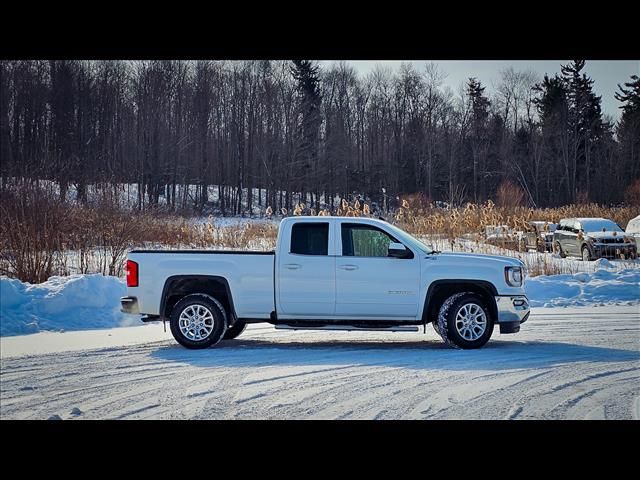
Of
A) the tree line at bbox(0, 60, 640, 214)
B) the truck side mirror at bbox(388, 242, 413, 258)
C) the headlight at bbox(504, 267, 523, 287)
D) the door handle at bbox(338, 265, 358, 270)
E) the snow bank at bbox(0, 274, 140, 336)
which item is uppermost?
the tree line at bbox(0, 60, 640, 214)

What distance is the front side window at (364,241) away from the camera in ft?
34.8

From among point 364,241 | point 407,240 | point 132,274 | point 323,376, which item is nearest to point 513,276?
point 407,240

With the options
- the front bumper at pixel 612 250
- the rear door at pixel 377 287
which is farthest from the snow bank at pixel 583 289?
the rear door at pixel 377 287

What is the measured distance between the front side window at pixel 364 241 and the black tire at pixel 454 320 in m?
1.24

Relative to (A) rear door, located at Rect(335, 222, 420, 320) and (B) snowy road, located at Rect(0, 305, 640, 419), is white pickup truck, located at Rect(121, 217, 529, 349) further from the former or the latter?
(B) snowy road, located at Rect(0, 305, 640, 419)

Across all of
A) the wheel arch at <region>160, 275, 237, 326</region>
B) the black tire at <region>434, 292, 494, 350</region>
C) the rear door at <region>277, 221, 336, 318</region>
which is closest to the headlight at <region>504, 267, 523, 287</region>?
the black tire at <region>434, 292, 494, 350</region>

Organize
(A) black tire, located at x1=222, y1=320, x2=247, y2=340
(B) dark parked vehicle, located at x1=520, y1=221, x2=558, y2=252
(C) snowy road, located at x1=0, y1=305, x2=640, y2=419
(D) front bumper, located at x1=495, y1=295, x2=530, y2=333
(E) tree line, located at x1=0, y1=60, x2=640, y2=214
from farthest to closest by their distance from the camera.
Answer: (E) tree line, located at x1=0, y1=60, x2=640, y2=214 → (B) dark parked vehicle, located at x1=520, y1=221, x2=558, y2=252 → (A) black tire, located at x1=222, y1=320, x2=247, y2=340 → (D) front bumper, located at x1=495, y1=295, x2=530, y2=333 → (C) snowy road, located at x1=0, y1=305, x2=640, y2=419

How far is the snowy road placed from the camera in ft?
22.1

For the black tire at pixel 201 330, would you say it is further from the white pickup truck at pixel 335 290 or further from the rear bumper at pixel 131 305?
the rear bumper at pixel 131 305

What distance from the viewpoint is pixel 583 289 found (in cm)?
1656

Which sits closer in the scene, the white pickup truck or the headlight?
the white pickup truck

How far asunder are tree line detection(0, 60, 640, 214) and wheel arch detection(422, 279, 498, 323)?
124 feet
